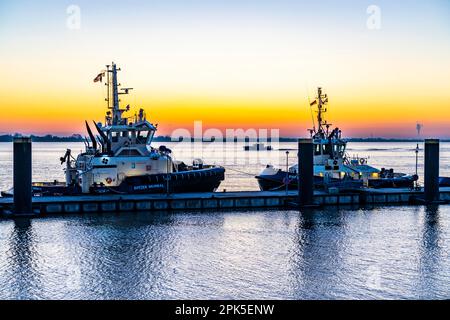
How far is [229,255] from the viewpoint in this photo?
80.5ft

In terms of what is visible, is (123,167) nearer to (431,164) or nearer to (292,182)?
(292,182)

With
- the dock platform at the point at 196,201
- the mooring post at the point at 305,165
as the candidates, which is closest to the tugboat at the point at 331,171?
the dock platform at the point at 196,201

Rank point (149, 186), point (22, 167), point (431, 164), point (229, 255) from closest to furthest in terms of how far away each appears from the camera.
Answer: point (229, 255) < point (22, 167) < point (431, 164) < point (149, 186)

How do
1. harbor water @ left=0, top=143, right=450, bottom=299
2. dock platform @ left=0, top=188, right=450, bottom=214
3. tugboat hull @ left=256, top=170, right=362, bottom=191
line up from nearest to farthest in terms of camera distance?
harbor water @ left=0, top=143, right=450, bottom=299 < dock platform @ left=0, top=188, right=450, bottom=214 < tugboat hull @ left=256, top=170, right=362, bottom=191

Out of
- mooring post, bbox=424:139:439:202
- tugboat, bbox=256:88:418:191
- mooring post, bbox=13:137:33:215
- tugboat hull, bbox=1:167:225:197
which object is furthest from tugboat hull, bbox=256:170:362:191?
mooring post, bbox=13:137:33:215

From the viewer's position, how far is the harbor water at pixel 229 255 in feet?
63.8

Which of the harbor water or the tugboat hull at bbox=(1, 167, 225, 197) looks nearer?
the harbor water

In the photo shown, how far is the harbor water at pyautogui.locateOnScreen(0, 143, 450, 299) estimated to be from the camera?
1944 cm

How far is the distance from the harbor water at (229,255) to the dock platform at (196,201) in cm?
95

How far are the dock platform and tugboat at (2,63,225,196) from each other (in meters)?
2.23

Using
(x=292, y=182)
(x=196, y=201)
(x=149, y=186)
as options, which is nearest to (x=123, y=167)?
(x=149, y=186)

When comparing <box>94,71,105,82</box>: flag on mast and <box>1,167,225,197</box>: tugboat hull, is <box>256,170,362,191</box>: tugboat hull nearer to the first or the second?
<box>1,167,225,197</box>: tugboat hull

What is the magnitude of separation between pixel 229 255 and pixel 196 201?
12.6m

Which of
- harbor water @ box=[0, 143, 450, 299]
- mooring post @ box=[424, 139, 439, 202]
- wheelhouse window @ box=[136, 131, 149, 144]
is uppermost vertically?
wheelhouse window @ box=[136, 131, 149, 144]
